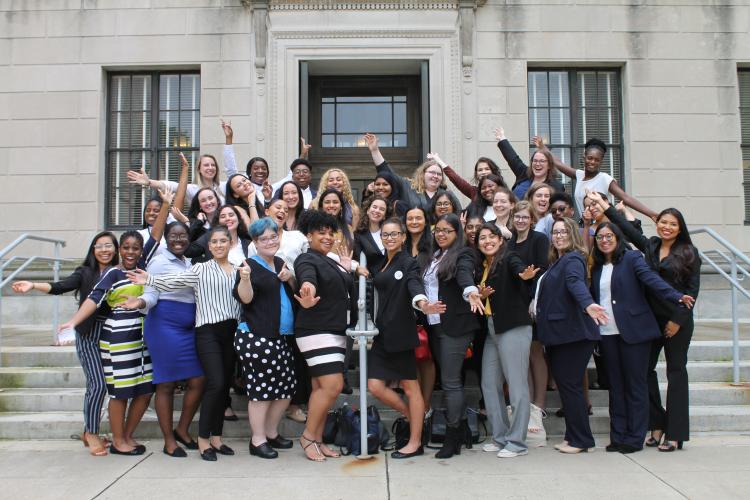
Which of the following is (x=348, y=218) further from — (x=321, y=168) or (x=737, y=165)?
(x=737, y=165)

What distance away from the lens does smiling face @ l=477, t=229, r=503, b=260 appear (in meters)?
5.23

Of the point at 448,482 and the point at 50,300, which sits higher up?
the point at 50,300

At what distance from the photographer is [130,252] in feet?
17.4

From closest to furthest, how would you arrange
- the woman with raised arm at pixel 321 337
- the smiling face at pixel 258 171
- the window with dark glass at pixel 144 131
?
the woman with raised arm at pixel 321 337 < the smiling face at pixel 258 171 < the window with dark glass at pixel 144 131

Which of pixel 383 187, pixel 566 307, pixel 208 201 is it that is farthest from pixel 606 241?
pixel 208 201

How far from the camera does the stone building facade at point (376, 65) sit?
34.1 ft

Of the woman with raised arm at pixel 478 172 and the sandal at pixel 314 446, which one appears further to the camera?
the woman with raised arm at pixel 478 172

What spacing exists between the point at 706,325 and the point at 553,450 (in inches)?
211

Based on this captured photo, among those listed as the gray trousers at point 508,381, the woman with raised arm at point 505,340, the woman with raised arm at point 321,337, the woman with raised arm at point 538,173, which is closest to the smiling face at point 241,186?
the woman with raised arm at point 321,337

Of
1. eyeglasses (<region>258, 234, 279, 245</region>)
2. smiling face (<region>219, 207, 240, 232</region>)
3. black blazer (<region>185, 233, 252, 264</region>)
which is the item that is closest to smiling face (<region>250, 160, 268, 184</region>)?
smiling face (<region>219, 207, 240, 232</region>)

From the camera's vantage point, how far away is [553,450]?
5297 mm

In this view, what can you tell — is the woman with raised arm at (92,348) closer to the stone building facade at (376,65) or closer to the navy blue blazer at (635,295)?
the navy blue blazer at (635,295)

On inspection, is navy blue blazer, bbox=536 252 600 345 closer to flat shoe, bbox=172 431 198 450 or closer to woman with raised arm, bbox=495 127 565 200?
woman with raised arm, bbox=495 127 565 200

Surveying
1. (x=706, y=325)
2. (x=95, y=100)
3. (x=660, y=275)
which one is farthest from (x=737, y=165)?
(x=95, y=100)
